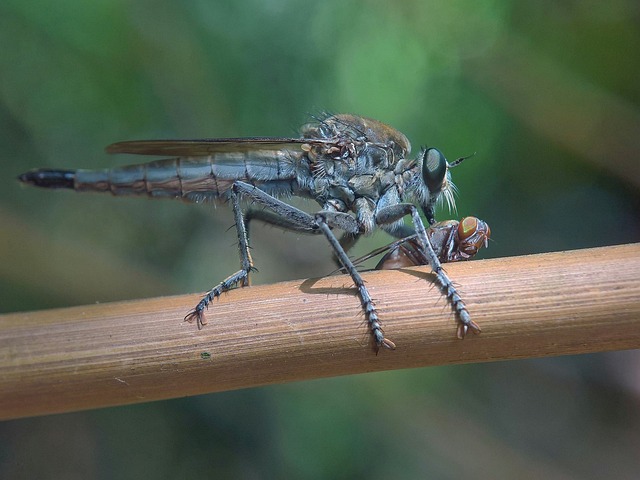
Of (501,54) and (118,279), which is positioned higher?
(501,54)

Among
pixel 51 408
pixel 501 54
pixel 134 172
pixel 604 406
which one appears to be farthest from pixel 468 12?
pixel 51 408

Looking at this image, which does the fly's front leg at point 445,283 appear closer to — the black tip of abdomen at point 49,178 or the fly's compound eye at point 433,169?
the fly's compound eye at point 433,169

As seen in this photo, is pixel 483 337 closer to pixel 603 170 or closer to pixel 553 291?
pixel 553 291

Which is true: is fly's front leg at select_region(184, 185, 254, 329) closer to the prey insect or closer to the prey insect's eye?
the prey insect

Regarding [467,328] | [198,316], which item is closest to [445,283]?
[467,328]

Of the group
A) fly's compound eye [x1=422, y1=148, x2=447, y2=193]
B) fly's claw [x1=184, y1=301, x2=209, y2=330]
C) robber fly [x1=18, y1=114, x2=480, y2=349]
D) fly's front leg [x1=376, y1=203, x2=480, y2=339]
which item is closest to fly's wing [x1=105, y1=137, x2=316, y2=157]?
robber fly [x1=18, y1=114, x2=480, y2=349]

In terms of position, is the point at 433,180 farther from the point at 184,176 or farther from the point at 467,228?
the point at 184,176

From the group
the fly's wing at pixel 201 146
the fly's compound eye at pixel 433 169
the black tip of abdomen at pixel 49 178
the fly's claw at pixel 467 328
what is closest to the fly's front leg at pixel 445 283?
the fly's claw at pixel 467 328
